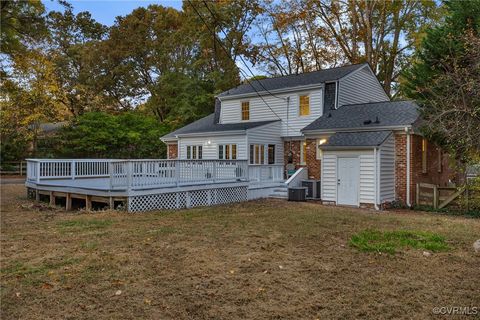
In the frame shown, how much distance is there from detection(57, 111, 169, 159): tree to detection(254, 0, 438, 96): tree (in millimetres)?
12489

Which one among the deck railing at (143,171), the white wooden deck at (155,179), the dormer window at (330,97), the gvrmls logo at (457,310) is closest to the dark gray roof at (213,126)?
the dormer window at (330,97)

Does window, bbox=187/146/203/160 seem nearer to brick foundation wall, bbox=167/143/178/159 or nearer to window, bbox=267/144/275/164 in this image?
brick foundation wall, bbox=167/143/178/159

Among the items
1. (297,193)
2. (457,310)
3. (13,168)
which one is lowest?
(457,310)

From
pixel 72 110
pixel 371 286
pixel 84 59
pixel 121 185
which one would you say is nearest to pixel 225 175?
pixel 121 185

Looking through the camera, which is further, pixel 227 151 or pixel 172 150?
pixel 172 150

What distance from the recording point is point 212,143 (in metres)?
20.6

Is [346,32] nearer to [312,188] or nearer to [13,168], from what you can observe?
[312,188]

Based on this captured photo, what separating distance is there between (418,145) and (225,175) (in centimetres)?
791

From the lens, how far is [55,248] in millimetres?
6844

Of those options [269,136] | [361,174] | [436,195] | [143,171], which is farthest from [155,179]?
[436,195]

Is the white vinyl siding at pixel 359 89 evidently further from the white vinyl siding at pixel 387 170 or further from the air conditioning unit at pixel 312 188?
the white vinyl siding at pixel 387 170

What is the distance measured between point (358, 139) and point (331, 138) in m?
1.24

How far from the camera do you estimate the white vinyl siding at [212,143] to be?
62.3ft

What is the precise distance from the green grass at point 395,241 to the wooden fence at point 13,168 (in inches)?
1174
